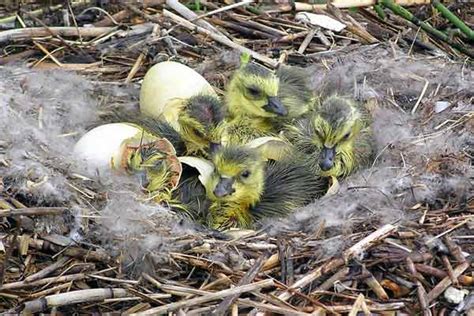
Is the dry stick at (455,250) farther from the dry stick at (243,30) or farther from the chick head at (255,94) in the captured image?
the dry stick at (243,30)

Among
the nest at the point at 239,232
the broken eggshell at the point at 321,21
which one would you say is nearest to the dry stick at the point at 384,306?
the nest at the point at 239,232

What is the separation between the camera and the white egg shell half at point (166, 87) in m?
3.09

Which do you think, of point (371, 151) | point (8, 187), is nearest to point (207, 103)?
point (371, 151)

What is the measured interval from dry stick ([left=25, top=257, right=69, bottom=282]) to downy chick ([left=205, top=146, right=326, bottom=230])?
1.90 ft

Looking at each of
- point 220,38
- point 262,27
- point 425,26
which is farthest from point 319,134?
point 425,26

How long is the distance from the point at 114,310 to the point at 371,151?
1156 mm

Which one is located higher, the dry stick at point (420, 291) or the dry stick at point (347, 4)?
the dry stick at point (420, 291)

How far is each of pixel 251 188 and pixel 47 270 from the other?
2.45 feet

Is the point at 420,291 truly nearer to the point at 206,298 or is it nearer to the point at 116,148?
the point at 206,298

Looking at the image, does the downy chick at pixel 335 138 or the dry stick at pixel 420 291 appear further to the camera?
the downy chick at pixel 335 138

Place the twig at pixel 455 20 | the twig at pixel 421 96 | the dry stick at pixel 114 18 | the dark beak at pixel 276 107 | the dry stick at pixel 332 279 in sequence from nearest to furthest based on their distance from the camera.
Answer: the dry stick at pixel 332 279
the dark beak at pixel 276 107
the twig at pixel 421 96
the twig at pixel 455 20
the dry stick at pixel 114 18

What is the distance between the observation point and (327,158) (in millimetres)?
2875

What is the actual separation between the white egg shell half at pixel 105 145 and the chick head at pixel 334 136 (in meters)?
0.50

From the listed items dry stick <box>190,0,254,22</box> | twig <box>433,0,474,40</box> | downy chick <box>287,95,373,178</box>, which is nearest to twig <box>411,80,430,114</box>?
downy chick <box>287,95,373,178</box>
